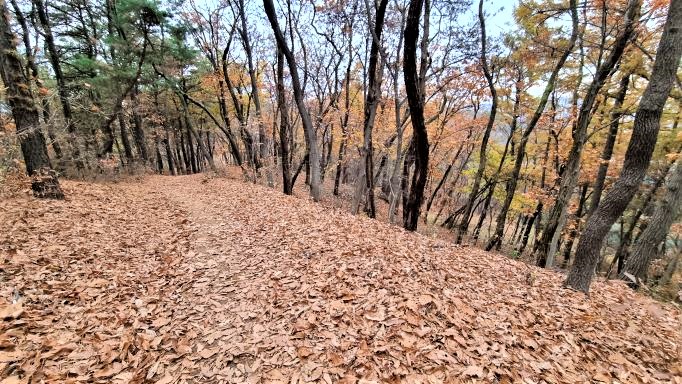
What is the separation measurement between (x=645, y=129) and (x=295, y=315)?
5213 mm

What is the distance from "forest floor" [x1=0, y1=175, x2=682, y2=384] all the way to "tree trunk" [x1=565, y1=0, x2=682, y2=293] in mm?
1267

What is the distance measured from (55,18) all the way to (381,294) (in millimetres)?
19888

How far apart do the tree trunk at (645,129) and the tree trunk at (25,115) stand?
11.1 meters

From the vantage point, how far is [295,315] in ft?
12.6

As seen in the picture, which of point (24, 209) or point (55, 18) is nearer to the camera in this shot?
point (24, 209)

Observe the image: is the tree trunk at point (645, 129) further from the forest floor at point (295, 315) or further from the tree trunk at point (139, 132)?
the tree trunk at point (139, 132)

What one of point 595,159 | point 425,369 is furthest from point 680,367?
point 595,159

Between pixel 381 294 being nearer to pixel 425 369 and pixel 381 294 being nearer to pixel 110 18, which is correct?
pixel 425 369

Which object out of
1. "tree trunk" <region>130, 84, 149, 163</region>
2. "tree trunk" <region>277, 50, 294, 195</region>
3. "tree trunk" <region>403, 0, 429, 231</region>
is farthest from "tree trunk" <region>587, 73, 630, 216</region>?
"tree trunk" <region>130, 84, 149, 163</region>

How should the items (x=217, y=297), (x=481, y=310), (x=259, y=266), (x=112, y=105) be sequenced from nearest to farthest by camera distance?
(x=481, y=310)
(x=217, y=297)
(x=259, y=266)
(x=112, y=105)

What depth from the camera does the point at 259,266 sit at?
17.0 ft

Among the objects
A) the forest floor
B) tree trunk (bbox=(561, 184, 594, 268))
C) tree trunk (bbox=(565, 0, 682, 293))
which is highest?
tree trunk (bbox=(565, 0, 682, 293))

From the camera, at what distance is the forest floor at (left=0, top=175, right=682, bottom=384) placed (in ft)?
9.93

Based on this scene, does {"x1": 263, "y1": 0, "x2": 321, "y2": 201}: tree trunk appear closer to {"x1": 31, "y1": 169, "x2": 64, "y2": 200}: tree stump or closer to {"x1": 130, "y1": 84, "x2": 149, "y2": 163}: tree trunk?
{"x1": 31, "y1": 169, "x2": 64, "y2": 200}: tree stump
